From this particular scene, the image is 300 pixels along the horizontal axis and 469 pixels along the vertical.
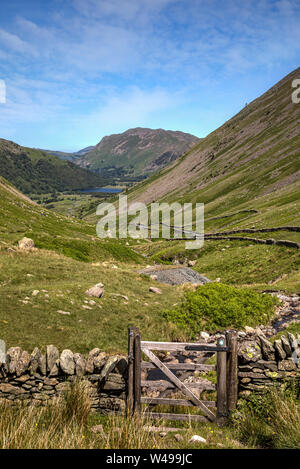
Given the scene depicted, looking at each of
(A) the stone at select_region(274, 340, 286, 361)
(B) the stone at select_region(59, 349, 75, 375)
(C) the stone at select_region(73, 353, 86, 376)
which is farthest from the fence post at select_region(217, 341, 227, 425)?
(B) the stone at select_region(59, 349, 75, 375)

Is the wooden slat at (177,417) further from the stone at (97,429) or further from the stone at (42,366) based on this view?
the stone at (42,366)

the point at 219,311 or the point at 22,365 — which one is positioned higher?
the point at 22,365

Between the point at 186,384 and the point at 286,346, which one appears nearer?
the point at 286,346

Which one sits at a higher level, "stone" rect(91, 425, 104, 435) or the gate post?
the gate post

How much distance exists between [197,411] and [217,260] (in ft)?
138

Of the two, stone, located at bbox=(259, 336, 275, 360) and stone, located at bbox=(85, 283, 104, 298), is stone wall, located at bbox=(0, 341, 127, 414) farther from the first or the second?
stone, located at bbox=(85, 283, 104, 298)

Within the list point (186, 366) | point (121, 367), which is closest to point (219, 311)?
point (186, 366)

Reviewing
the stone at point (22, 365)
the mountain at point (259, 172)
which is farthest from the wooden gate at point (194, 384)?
the mountain at point (259, 172)

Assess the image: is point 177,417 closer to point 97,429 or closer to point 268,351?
point 97,429

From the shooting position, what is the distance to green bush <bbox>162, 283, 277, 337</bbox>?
23.9 metres

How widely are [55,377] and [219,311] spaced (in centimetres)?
1744

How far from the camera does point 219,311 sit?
998 inches

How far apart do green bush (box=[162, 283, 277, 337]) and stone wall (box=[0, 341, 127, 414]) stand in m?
12.4

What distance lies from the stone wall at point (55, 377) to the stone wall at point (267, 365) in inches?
177
